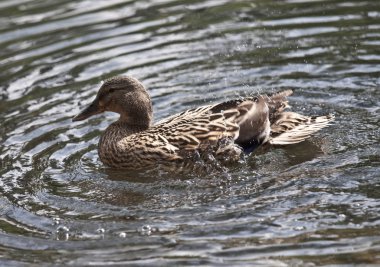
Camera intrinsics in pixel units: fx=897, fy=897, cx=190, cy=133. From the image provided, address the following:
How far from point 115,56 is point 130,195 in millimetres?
4557

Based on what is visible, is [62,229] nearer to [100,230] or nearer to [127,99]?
[100,230]

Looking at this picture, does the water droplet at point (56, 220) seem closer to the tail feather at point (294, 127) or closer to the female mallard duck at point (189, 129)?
the female mallard duck at point (189, 129)

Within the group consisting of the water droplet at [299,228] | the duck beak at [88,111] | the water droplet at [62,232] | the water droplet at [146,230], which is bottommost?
the water droplet at [299,228]

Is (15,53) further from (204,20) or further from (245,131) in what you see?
(245,131)

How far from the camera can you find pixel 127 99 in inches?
411

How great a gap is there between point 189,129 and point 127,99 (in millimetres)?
909

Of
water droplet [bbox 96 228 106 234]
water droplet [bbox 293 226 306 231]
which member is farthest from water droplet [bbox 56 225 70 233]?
water droplet [bbox 293 226 306 231]

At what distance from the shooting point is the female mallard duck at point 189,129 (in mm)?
9891

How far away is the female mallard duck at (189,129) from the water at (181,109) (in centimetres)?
19

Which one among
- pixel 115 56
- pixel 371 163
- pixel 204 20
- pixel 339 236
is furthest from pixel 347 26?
pixel 339 236

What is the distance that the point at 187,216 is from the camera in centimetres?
841

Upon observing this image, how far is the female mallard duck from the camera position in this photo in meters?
9.89

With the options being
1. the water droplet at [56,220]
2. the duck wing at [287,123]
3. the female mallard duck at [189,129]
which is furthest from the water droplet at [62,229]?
the duck wing at [287,123]

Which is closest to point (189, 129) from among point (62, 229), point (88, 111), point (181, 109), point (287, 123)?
point (287, 123)
